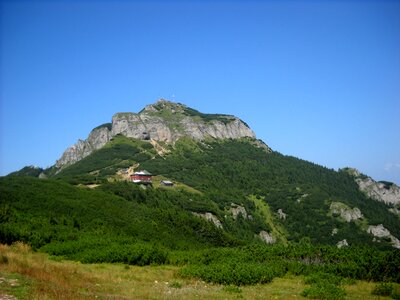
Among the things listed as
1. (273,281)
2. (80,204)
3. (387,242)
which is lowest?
(387,242)

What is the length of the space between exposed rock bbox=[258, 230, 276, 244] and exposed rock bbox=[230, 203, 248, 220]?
43.4 ft

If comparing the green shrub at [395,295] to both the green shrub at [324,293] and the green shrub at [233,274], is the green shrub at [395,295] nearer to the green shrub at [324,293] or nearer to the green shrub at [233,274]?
the green shrub at [324,293]

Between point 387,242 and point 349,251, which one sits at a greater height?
point 349,251

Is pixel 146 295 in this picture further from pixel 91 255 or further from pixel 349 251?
pixel 349 251

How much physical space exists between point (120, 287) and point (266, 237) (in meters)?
163

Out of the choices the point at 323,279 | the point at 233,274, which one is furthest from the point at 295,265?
the point at 233,274

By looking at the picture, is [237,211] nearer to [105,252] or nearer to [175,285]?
[105,252]

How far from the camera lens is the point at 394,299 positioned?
59.3 ft

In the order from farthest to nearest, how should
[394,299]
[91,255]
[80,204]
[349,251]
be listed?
[80,204] < [349,251] < [91,255] < [394,299]

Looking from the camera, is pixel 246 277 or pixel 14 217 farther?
pixel 14 217

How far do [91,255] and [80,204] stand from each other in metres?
29.1

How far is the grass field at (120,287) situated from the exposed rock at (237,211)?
531 ft

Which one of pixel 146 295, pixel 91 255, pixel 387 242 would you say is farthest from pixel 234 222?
pixel 146 295

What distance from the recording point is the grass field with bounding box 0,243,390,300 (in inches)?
593
